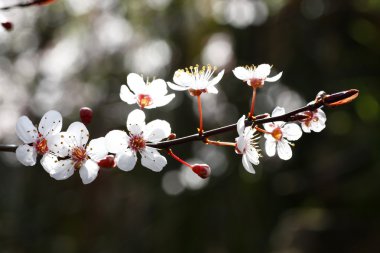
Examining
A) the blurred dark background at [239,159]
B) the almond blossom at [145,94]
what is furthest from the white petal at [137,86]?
the blurred dark background at [239,159]

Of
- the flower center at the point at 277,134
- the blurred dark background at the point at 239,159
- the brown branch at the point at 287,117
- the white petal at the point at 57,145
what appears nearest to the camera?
the brown branch at the point at 287,117

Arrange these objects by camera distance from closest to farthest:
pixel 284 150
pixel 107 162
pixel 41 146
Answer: pixel 107 162 → pixel 41 146 → pixel 284 150

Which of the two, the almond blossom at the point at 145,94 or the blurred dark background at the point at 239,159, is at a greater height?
the blurred dark background at the point at 239,159

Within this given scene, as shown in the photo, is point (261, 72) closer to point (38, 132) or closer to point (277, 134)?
point (277, 134)

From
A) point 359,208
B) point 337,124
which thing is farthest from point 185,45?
point 359,208

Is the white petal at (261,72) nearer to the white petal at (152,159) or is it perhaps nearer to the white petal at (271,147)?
the white petal at (271,147)

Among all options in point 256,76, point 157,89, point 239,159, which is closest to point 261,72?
point 256,76

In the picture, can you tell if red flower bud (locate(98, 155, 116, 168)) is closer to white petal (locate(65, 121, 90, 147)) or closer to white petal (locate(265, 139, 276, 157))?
white petal (locate(65, 121, 90, 147))

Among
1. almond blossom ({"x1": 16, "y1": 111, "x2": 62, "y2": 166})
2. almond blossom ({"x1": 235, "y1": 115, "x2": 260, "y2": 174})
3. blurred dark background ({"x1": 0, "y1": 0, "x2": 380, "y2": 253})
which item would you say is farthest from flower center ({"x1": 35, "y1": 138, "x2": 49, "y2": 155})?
blurred dark background ({"x1": 0, "y1": 0, "x2": 380, "y2": 253})

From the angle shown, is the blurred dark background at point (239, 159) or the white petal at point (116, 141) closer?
the white petal at point (116, 141)
